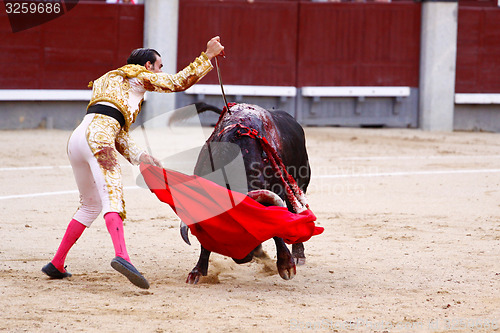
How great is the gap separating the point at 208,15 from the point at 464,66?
3.52 m

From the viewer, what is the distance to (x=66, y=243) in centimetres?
307

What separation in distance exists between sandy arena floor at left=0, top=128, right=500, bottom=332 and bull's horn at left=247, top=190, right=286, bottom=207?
1.16ft

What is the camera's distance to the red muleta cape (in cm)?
294

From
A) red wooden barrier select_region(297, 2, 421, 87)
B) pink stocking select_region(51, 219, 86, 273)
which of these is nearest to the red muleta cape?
pink stocking select_region(51, 219, 86, 273)

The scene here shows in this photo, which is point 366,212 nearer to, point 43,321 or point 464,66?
point 43,321

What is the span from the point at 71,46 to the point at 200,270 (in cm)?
631

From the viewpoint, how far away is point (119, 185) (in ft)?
9.55

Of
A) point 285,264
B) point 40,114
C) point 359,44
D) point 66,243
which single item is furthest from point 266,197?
point 359,44

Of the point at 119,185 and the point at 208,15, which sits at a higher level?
the point at 208,15

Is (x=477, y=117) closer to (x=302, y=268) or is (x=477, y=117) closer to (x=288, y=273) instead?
(x=302, y=268)

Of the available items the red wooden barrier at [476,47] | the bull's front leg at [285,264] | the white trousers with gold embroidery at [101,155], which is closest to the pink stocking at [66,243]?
the white trousers with gold embroidery at [101,155]

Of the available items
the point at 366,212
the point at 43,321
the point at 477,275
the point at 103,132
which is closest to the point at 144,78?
the point at 103,132

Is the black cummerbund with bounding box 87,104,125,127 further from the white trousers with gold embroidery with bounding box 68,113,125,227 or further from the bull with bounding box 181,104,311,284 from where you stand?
the bull with bounding box 181,104,311,284

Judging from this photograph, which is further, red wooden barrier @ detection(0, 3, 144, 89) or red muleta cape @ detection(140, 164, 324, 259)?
red wooden barrier @ detection(0, 3, 144, 89)
